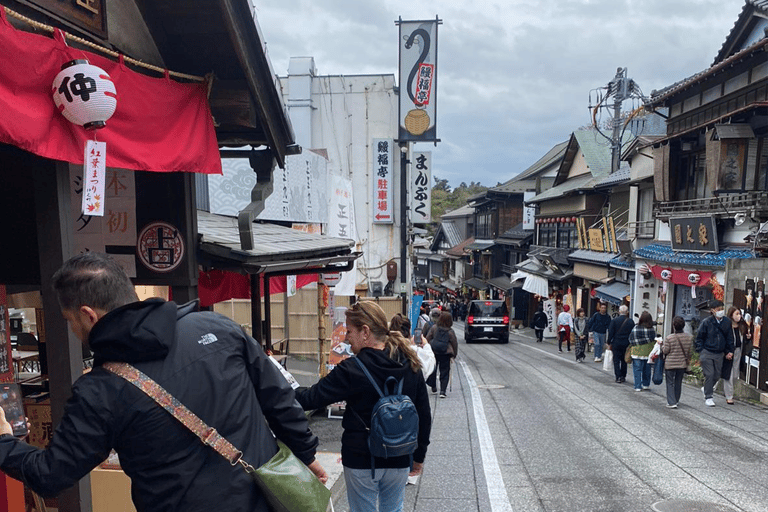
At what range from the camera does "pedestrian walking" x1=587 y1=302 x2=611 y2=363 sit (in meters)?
17.8

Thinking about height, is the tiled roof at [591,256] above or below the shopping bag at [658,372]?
above

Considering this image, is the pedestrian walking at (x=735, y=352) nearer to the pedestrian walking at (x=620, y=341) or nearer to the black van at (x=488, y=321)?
the pedestrian walking at (x=620, y=341)

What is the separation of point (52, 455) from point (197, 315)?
2.49 ft

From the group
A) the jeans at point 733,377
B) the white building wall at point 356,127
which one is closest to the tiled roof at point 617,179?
the white building wall at point 356,127

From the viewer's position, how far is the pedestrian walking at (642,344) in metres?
11.6

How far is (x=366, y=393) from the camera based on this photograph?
12.1 feet

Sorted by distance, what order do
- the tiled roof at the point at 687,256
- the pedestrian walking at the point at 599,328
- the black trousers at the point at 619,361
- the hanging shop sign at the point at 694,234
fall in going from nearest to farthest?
the black trousers at the point at 619,361 → the tiled roof at the point at 687,256 → the hanging shop sign at the point at 694,234 → the pedestrian walking at the point at 599,328

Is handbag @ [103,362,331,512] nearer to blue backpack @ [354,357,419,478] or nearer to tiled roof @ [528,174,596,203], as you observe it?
blue backpack @ [354,357,419,478]

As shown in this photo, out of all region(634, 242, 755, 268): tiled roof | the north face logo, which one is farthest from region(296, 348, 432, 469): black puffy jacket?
region(634, 242, 755, 268): tiled roof

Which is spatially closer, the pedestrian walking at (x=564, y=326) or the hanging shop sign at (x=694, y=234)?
the hanging shop sign at (x=694, y=234)

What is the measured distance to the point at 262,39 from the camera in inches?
184

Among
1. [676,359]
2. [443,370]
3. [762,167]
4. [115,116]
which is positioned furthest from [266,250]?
[762,167]

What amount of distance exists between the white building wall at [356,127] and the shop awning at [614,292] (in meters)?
9.63

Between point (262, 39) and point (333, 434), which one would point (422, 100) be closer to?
point (333, 434)
